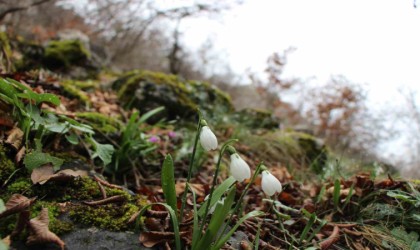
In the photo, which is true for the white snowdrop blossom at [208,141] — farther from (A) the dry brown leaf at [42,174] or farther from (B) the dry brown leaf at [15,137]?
(B) the dry brown leaf at [15,137]

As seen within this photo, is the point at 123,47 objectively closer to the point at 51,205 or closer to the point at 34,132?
the point at 34,132

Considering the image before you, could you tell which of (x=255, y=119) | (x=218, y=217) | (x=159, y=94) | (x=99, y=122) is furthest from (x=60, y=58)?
(x=218, y=217)

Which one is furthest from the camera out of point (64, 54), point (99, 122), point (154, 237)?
point (64, 54)

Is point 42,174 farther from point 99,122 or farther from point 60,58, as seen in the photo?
point 60,58

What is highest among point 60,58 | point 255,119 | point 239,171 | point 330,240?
point 239,171

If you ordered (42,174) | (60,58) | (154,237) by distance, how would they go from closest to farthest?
(154,237) < (42,174) < (60,58)

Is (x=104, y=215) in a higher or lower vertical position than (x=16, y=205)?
lower

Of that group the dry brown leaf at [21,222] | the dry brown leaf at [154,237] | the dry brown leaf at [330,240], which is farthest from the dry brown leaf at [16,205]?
the dry brown leaf at [330,240]

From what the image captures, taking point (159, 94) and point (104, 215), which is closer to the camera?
point (104, 215)
